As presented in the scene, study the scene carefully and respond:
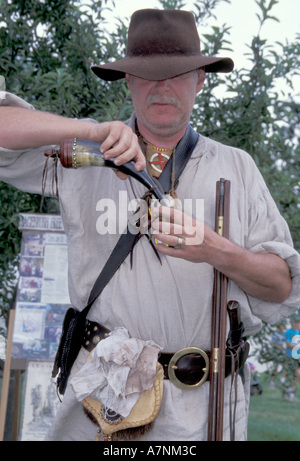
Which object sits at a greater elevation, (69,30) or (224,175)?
(69,30)

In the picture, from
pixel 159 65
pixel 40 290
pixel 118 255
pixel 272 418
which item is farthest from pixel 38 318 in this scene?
pixel 272 418

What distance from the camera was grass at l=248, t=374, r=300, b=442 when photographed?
27.6ft

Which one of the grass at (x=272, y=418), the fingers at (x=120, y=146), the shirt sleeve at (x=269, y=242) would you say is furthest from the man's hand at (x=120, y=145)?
the grass at (x=272, y=418)

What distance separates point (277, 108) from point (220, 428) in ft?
10.5

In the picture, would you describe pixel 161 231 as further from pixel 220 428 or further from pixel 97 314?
pixel 220 428

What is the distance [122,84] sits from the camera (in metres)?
5.29

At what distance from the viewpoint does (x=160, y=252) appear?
8.57ft

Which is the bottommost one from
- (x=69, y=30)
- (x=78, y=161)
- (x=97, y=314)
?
(x=97, y=314)

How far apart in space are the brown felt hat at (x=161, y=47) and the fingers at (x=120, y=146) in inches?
17.0

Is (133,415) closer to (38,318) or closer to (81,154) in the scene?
(81,154)

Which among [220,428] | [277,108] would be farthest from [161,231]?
[277,108]

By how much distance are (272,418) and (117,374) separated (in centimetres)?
720

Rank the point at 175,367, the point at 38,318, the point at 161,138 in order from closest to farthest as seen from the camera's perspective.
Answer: the point at 175,367 → the point at 161,138 → the point at 38,318

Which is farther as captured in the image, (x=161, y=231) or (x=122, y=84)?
(x=122, y=84)
